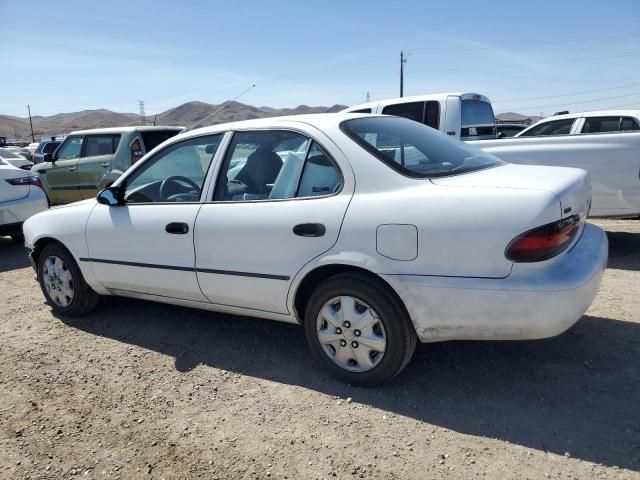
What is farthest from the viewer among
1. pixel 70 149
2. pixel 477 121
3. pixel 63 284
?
pixel 70 149

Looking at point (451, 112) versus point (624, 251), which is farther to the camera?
point (451, 112)

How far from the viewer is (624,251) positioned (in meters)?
5.91

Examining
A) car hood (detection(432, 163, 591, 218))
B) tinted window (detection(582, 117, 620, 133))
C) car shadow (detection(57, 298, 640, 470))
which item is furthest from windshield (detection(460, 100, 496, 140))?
car hood (detection(432, 163, 591, 218))

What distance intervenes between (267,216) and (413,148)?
1055 mm

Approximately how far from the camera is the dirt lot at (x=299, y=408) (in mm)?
2387

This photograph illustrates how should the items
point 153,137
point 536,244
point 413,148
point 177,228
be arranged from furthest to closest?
point 153,137, point 177,228, point 413,148, point 536,244

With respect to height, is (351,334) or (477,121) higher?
(477,121)

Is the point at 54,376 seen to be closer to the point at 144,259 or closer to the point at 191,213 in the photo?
the point at 144,259

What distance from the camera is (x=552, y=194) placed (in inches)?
96.7

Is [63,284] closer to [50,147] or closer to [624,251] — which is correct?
[624,251]

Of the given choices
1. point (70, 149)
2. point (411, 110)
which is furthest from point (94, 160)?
point (411, 110)

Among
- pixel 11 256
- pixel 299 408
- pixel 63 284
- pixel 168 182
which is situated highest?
pixel 168 182

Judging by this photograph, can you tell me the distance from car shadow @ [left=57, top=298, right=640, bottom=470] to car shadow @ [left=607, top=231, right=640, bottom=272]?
1888mm

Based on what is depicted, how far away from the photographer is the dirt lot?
2387 millimetres
